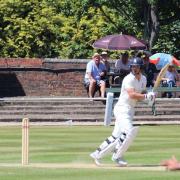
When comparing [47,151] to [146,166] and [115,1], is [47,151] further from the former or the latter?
[115,1]

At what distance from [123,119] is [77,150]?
3.08 metres

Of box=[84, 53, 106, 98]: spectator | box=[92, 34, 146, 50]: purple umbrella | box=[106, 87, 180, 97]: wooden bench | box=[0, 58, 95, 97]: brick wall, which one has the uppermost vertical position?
box=[92, 34, 146, 50]: purple umbrella

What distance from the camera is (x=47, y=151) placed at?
1634 centimetres

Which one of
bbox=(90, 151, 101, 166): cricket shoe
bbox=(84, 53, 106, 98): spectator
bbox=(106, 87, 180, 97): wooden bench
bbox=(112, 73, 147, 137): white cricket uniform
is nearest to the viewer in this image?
bbox=(112, 73, 147, 137): white cricket uniform

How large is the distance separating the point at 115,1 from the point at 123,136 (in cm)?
1871

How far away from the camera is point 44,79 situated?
29.5 m

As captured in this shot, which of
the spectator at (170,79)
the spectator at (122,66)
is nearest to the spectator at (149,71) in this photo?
the spectator at (170,79)

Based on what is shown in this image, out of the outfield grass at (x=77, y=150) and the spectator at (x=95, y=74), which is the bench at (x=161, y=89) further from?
the outfield grass at (x=77, y=150)

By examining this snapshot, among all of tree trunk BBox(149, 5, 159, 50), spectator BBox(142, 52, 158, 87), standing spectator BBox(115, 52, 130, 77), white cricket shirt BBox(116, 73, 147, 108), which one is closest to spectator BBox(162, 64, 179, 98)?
spectator BBox(142, 52, 158, 87)

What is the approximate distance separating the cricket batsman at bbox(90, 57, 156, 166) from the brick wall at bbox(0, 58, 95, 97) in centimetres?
1533

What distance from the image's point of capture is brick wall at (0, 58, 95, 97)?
96.3 feet

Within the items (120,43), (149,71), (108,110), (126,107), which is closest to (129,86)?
(126,107)

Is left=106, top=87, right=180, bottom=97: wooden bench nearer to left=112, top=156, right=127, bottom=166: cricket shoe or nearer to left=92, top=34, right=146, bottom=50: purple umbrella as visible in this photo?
left=92, top=34, right=146, bottom=50: purple umbrella

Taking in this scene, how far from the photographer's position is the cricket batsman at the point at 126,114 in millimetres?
13570
